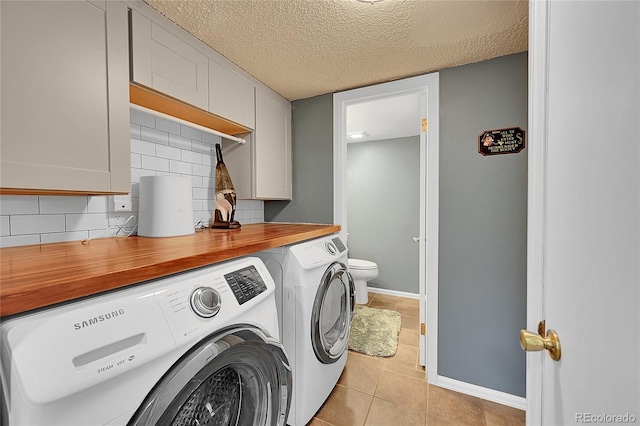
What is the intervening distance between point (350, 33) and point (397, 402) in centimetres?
219

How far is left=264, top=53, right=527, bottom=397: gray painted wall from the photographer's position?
1580 millimetres

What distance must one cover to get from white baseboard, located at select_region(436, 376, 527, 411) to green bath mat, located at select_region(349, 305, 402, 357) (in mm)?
435

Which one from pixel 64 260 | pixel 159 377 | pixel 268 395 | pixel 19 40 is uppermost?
pixel 19 40

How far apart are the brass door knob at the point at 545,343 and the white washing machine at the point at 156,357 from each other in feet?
2.41

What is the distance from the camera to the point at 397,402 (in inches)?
62.3

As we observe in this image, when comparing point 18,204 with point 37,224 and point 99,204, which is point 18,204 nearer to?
point 37,224

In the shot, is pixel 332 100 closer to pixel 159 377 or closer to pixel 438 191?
pixel 438 191

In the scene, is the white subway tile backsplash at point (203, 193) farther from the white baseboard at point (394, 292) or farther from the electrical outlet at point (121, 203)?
the white baseboard at point (394, 292)

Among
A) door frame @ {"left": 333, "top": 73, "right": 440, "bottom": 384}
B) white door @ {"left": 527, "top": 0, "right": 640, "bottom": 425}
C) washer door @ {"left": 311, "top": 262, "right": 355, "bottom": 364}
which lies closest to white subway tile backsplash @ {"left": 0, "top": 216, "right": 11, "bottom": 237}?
washer door @ {"left": 311, "top": 262, "right": 355, "bottom": 364}

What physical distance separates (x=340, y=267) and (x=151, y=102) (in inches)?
55.2

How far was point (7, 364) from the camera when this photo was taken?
0.42m

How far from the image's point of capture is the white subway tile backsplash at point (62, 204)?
106 cm

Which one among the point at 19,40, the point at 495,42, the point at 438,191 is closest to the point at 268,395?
the point at 19,40

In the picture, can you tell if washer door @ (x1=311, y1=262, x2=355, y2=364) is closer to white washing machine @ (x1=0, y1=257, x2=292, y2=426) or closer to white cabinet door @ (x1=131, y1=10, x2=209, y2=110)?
white washing machine @ (x1=0, y1=257, x2=292, y2=426)
